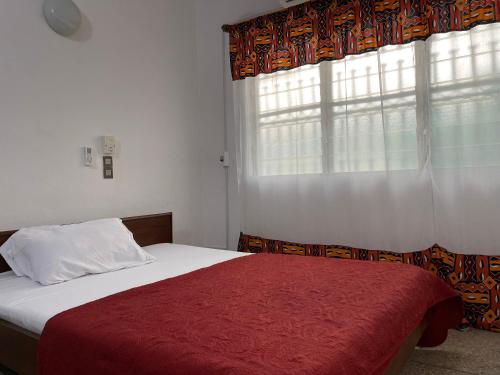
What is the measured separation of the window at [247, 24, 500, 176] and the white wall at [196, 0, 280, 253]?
0.45 metres

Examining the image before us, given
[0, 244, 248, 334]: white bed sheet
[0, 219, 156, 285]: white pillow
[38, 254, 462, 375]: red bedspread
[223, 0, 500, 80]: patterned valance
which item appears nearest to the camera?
[38, 254, 462, 375]: red bedspread

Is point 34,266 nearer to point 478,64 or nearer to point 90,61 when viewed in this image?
point 90,61

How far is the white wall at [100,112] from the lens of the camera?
2.36 meters

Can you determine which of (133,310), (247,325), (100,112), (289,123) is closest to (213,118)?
(289,123)

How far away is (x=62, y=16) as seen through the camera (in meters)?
2.53

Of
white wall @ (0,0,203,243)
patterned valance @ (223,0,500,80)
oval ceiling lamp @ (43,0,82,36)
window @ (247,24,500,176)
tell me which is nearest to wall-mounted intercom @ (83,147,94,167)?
white wall @ (0,0,203,243)

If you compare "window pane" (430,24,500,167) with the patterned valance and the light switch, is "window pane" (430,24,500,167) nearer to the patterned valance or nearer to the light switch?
the patterned valance

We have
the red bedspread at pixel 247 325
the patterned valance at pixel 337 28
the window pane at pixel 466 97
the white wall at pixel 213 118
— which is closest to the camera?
the red bedspread at pixel 247 325

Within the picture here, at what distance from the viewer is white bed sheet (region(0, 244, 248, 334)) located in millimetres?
1557

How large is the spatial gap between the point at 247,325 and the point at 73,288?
104 cm

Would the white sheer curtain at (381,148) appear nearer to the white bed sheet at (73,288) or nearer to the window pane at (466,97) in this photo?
the window pane at (466,97)

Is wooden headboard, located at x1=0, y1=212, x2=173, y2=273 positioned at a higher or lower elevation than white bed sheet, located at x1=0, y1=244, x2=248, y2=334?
higher

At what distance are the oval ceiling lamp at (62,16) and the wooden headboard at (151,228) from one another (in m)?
1.38

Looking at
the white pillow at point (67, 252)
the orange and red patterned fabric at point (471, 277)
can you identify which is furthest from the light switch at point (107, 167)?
the orange and red patterned fabric at point (471, 277)
